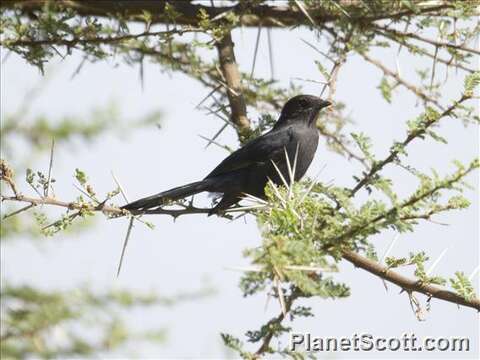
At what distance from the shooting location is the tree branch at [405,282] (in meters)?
4.20

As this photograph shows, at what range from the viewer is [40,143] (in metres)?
5.38

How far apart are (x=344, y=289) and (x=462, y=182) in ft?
1.93

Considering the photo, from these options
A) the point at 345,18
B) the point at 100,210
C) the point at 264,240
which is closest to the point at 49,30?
the point at 100,210

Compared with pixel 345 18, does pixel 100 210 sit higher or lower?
lower

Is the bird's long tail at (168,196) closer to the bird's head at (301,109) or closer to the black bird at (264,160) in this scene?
the black bird at (264,160)

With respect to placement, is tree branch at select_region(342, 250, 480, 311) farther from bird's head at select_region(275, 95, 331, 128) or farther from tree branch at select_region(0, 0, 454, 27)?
bird's head at select_region(275, 95, 331, 128)

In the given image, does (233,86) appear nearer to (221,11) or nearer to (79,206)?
(221,11)

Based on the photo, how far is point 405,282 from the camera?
4348 millimetres

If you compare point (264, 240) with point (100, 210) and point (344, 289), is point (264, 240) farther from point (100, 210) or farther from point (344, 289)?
point (100, 210)

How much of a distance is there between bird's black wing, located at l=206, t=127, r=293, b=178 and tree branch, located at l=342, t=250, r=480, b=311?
192 cm

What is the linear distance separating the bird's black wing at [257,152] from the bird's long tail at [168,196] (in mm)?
232

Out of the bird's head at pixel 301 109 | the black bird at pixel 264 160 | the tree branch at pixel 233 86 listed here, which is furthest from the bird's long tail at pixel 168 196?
the bird's head at pixel 301 109

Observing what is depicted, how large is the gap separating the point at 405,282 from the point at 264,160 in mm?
2237

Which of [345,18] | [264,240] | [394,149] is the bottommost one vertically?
[264,240]
